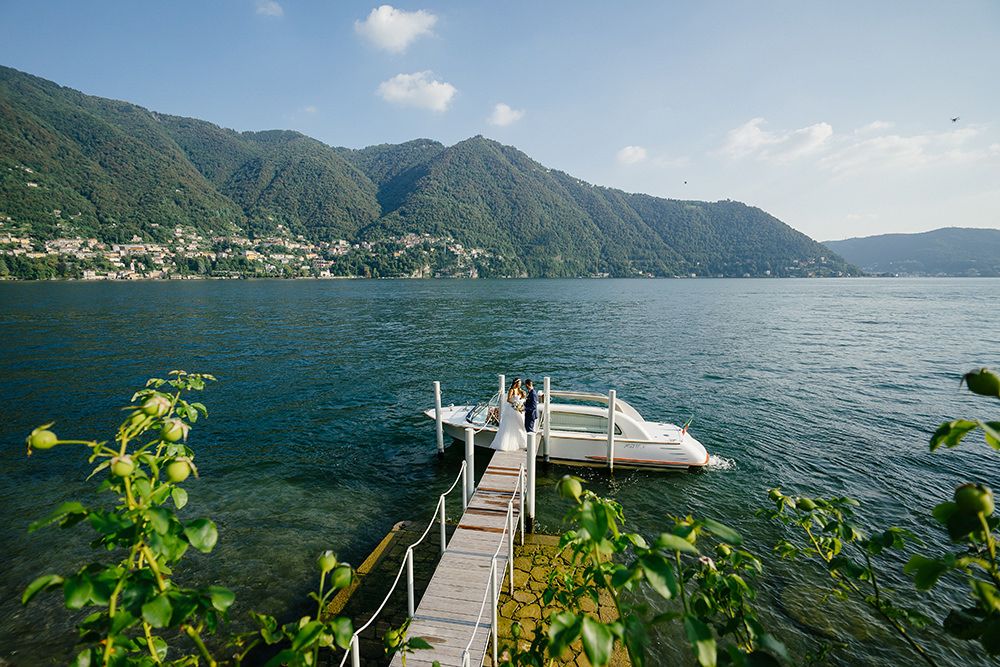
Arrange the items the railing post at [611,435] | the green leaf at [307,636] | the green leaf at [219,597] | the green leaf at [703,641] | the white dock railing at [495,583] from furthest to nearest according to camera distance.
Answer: the railing post at [611,435], the white dock railing at [495,583], the green leaf at [307,636], the green leaf at [219,597], the green leaf at [703,641]

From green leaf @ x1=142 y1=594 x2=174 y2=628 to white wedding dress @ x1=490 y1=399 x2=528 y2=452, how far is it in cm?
1247

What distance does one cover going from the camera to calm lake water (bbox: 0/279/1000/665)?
10.7 m

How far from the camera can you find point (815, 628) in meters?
9.12

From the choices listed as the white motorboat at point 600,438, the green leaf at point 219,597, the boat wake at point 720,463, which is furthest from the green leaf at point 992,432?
the boat wake at point 720,463

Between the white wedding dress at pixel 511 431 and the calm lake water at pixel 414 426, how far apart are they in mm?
1921

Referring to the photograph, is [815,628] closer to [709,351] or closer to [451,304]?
[709,351]

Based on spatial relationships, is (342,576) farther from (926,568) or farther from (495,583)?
(495,583)

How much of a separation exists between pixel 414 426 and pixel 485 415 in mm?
4542

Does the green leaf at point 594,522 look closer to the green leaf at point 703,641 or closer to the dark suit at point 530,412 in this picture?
the green leaf at point 703,641

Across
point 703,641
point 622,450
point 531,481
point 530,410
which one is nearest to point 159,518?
point 703,641

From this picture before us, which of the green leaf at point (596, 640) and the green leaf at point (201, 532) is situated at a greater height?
the green leaf at point (201, 532)

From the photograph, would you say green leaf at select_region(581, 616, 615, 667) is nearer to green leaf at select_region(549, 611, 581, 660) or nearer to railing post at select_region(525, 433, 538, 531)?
→ green leaf at select_region(549, 611, 581, 660)

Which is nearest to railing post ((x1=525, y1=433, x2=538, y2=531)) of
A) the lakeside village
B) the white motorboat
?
the white motorboat

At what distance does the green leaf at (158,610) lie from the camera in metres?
1.75
